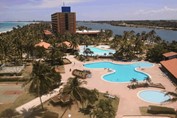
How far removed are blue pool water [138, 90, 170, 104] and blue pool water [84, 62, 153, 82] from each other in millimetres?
8846

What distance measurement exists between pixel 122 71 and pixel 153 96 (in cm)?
1845

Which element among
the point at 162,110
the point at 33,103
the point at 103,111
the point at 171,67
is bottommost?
the point at 33,103

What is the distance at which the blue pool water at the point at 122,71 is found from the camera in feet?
174

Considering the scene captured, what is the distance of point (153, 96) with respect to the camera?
41594mm

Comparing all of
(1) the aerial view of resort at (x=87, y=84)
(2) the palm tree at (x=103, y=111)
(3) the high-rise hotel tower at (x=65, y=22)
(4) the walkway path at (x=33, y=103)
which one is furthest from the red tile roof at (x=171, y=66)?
(3) the high-rise hotel tower at (x=65, y=22)

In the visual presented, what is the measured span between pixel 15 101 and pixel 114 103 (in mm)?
15946

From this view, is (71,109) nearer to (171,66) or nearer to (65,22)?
(171,66)

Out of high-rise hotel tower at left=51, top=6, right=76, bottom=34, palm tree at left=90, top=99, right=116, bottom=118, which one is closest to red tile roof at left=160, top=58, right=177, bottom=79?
palm tree at left=90, top=99, right=116, bottom=118

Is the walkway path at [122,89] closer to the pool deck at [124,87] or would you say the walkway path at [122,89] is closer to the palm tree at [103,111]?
the pool deck at [124,87]

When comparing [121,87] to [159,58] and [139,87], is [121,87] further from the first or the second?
[159,58]

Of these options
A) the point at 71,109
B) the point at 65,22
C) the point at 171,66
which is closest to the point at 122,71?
the point at 171,66

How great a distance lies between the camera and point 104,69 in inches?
2346

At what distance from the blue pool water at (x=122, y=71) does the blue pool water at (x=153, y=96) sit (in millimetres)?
8846

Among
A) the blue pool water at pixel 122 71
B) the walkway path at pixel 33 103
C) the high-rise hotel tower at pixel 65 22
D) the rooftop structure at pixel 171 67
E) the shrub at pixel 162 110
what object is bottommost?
the blue pool water at pixel 122 71
